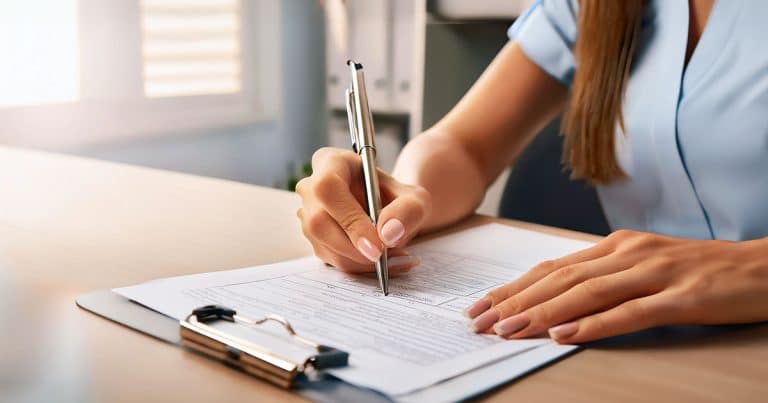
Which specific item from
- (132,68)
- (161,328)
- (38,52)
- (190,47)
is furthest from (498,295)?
(190,47)

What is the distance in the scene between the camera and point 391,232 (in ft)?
2.18

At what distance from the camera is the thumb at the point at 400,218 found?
2.18 ft

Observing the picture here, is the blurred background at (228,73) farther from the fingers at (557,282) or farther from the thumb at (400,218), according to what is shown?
the fingers at (557,282)

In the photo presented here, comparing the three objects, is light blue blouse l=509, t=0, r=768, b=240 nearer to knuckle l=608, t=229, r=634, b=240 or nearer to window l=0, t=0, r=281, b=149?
knuckle l=608, t=229, r=634, b=240

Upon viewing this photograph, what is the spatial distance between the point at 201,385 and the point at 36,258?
1.14 ft

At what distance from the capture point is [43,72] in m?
2.37

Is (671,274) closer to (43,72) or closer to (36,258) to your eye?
(36,258)

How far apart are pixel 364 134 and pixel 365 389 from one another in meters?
0.32

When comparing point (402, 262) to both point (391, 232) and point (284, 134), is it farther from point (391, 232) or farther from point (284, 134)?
point (284, 134)

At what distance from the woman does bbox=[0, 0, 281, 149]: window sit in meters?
1.62

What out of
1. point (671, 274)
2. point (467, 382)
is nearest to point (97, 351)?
point (467, 382)

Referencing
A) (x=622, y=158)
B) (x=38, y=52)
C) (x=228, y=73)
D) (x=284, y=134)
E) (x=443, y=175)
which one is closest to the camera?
(x=443, y=175)

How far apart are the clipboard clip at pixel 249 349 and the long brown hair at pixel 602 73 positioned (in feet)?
2.11

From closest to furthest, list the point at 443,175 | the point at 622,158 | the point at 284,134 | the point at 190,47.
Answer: the point at 443,175, the point at 622,158, the point at 190,47, the point at 284,134
